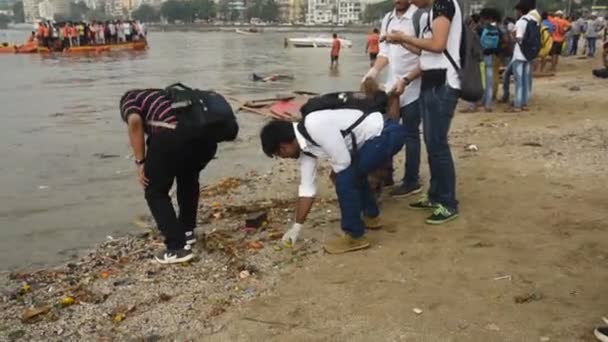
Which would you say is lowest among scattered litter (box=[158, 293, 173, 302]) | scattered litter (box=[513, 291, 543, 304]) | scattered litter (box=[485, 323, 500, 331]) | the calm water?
the calm water

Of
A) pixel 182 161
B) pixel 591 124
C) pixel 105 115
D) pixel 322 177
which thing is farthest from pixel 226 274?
pixel 105 115

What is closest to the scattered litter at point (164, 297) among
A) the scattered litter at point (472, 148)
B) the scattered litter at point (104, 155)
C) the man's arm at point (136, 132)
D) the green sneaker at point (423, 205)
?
the man's arm at point (136, 132)

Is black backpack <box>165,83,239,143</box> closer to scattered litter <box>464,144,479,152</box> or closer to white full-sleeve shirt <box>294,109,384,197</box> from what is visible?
white full-sleeve shirt <box>294,109,384,197</box>

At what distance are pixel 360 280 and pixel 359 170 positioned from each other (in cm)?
79

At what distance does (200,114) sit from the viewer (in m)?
4.21

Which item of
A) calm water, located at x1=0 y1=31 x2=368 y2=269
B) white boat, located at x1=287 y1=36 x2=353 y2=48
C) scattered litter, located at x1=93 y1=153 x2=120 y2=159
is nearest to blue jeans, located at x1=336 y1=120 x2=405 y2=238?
calm water, located at x1=0 y1=31 x2=368 y2=269

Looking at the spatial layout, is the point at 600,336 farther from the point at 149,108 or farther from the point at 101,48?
the point at 101,48

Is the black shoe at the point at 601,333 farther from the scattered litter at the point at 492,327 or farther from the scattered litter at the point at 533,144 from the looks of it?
the scattered litter at the point at 533,144

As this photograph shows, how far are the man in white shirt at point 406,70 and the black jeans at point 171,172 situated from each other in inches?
68.1

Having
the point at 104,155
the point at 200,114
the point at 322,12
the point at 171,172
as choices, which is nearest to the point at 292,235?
A: the point at 171,172

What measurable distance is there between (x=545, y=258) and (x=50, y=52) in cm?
3973

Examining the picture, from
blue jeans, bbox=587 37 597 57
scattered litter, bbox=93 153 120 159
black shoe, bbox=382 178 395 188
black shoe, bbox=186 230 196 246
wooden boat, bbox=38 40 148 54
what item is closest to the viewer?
black shoe, bbox=186 230 196 246

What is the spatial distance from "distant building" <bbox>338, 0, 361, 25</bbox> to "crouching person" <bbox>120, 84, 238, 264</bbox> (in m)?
163

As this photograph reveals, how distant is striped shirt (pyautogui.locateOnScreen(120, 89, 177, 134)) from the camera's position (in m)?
4.23
